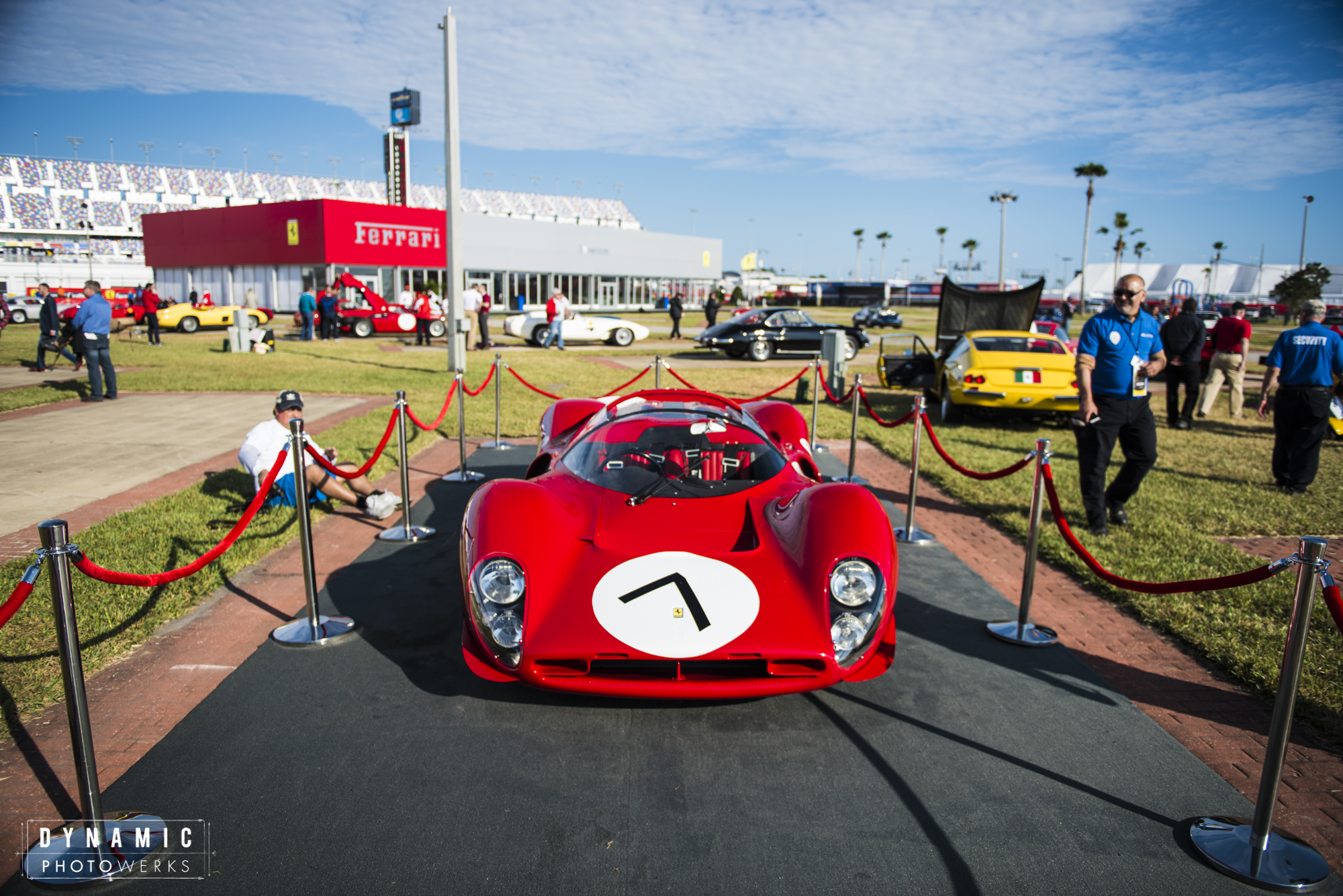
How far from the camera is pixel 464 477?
7129 mm

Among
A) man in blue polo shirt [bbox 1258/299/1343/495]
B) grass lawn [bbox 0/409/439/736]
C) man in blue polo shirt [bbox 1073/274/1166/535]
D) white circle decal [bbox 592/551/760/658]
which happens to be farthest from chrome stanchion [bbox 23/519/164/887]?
man in blue polo shirt [bbox 1258/299/1343/495]

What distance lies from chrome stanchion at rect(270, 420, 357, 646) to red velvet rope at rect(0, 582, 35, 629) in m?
1.43

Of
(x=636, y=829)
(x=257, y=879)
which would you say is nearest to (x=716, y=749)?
(x=636, y=829)

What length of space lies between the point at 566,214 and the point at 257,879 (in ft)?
269

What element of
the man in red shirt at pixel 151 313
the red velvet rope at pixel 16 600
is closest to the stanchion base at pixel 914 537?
the red velvet rope at pixel 16 600

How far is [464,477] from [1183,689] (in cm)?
572

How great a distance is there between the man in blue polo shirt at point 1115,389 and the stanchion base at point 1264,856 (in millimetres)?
3340

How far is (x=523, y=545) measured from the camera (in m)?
3.21

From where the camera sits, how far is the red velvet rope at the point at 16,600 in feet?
→ 7.15

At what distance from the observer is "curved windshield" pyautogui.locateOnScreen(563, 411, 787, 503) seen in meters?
4.06

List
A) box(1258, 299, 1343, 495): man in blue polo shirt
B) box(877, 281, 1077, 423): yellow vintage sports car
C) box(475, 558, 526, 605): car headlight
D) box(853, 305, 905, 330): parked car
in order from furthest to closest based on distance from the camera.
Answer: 1. box(853, 305, 905, 330): parked car
2. box(877, 281, 1077, 423): yellow vintage sports car
3. box(1258, 299, 1343, 495): man in blue polo shirt
4. box(475, 558, 526, 605): car headlight

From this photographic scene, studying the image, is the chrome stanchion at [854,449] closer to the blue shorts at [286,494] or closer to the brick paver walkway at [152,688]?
the brick paver walkway at [152,688]

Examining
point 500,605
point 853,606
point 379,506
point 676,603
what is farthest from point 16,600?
point 379,506

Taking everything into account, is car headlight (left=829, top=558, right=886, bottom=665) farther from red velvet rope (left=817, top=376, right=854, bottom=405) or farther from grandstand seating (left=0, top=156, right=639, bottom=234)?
grandstand seating (left=0, top=156, right=639, bottom=234)
